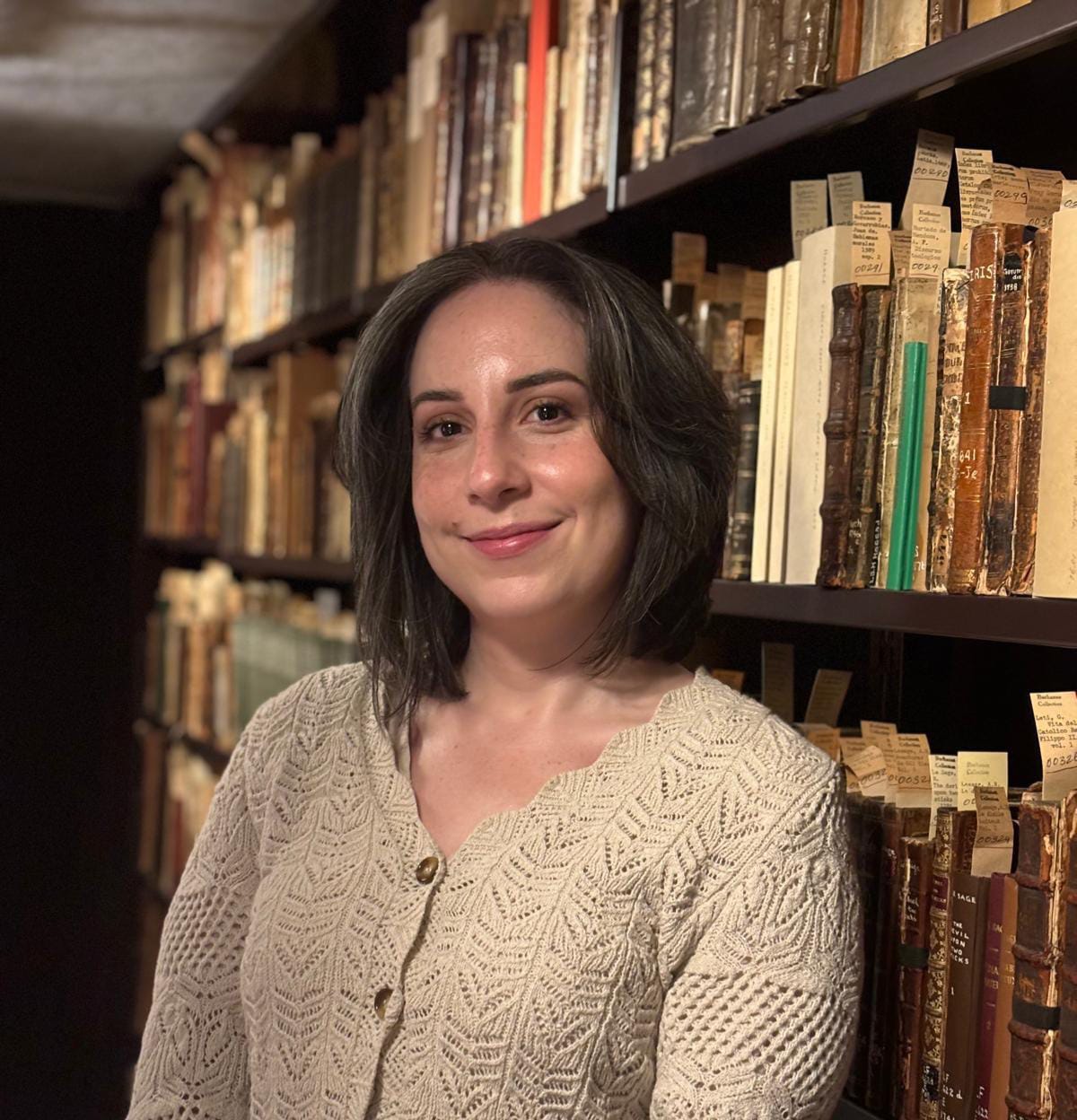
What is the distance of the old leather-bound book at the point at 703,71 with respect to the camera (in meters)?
1.42

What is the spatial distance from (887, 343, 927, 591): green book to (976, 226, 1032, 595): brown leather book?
0.09 metres

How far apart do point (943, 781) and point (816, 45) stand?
64 cm

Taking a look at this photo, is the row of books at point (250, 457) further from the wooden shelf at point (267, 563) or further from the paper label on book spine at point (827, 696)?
the paper label on book spine at point (827, 696)

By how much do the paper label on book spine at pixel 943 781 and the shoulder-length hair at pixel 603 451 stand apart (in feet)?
0.81

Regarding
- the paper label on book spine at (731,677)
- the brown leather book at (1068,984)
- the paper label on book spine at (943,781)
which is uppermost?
the paper label on book spine at (731,677)

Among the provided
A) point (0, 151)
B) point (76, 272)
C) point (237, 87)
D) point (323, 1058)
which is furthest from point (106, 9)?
point (323, 1058)

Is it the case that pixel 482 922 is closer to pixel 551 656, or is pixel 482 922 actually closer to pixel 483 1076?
pixel 483 1076

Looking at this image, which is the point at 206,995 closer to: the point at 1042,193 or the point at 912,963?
the point at 912,963

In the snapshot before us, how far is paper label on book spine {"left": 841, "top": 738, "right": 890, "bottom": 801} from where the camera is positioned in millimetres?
1309

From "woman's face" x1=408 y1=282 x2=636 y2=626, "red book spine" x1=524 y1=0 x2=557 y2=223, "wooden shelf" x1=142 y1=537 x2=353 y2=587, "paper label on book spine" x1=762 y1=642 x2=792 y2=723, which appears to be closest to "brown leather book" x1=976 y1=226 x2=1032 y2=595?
"woman's face" x1=408 y1=282 x2=636 y2=626

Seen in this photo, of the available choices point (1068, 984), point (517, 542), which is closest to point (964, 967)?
point (1068, 984)

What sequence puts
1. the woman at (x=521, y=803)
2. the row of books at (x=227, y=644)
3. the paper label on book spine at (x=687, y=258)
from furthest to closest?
the row of books at (x=227, y=644) < the paper label on book spine at (x=687, y=258) < the woman at (x=521, y=803)

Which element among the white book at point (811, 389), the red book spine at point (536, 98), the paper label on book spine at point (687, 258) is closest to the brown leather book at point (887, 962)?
the white book at point (811, 389)

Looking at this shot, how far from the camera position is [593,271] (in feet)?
4.24
